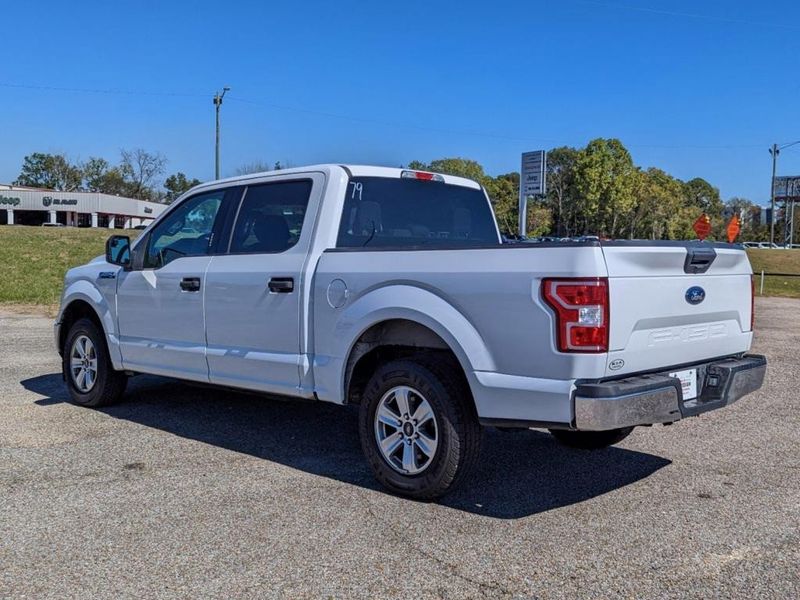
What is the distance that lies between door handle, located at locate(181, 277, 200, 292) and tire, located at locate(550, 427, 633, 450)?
2.82 metres

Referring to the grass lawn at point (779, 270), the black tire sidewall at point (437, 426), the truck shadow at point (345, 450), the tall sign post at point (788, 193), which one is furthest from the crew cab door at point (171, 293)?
the tall sign post at point (788, 193)

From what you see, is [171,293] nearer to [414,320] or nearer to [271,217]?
[271,217]

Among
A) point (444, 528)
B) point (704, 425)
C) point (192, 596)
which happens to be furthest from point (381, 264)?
point (704, 425)

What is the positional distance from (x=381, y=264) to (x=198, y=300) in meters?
1.79

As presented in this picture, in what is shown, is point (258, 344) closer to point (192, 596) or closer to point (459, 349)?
point (459, 349)

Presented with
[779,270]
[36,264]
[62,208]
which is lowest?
[779,270]

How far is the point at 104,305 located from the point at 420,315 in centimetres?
351

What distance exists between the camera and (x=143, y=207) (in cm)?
10675

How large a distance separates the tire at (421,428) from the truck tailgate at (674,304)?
90 centimetres

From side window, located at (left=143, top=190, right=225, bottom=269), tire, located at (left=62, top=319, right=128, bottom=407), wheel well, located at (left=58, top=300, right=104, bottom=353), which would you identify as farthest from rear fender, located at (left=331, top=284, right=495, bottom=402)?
wheel well, located at (left=58, top=300, right=104, bottom=353)

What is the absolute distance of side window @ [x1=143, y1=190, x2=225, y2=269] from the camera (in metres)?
5.87

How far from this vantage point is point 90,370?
6.84 meters

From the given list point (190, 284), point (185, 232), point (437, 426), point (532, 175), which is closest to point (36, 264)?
point (532, 175)

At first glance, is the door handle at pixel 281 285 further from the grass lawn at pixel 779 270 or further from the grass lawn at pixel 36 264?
the grass lawn at pixel 779 270
